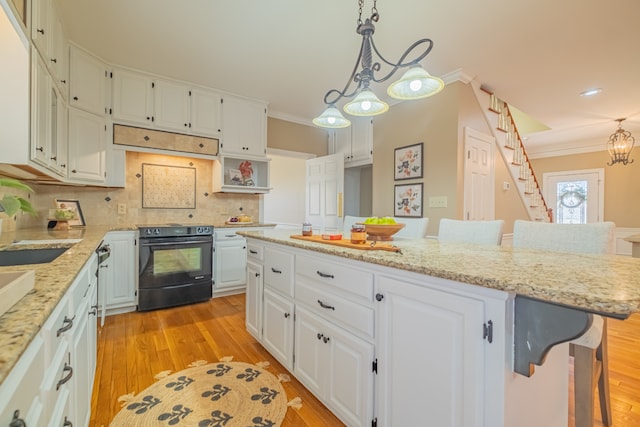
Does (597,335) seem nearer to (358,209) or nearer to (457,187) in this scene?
(457,187)

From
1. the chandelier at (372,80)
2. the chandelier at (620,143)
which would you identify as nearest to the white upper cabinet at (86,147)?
the chandelier at (372,80)

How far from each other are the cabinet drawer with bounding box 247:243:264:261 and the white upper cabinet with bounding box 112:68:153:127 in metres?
2.07

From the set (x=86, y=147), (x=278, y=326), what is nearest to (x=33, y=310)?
(x=278, y=326)

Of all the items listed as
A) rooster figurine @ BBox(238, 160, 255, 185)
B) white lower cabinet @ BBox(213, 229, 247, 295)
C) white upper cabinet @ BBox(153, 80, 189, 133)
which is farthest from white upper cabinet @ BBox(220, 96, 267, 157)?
white lower cabinet @ BBox(213, 229, 247, 295)

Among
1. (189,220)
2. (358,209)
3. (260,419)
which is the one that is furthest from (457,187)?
(189,220)

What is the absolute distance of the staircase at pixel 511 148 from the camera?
12.1 ft

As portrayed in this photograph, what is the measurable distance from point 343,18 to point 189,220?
9.62ft

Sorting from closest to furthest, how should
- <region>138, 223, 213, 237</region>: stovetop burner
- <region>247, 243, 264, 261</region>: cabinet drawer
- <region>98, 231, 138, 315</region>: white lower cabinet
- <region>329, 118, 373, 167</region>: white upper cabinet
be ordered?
<region>247, 243, 264, 261</region>: cabinet drawer → <region>98, 231, 138, 315</region>: white lower cabinet → <region>138, 223, 213, 237</region>: stovetop burner → <region>329, 118, 373, 167</region>: white upper cabinet

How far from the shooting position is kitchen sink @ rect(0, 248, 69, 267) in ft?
4.67

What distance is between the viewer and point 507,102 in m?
4.12

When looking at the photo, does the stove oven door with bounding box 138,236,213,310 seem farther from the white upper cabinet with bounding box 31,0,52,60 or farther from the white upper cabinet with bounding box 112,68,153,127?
the white upper cabinet with bounding box 31,0,52,60

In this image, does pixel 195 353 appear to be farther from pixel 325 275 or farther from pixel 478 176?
pixel 478 176

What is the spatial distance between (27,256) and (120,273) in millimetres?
1631

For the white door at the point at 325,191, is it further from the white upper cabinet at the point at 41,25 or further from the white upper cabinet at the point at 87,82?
the white upper cabinet at the point at 41,25
